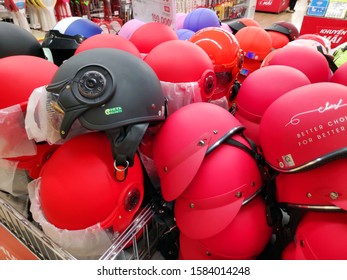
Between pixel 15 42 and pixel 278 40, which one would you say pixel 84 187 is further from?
pixel 278 40

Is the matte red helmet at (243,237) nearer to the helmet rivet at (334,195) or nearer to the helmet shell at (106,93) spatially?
the helmet rivet at (334,195)

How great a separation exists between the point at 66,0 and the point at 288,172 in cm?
269

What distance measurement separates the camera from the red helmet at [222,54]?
3.29 ft

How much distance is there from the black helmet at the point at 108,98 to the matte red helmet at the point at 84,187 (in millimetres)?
71

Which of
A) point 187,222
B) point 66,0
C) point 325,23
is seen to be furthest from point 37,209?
point 66,0

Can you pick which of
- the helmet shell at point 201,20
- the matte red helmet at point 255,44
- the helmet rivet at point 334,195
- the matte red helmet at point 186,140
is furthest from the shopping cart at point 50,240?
the helmet shell at point 201,20

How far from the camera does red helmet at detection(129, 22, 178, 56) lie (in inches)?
40.1

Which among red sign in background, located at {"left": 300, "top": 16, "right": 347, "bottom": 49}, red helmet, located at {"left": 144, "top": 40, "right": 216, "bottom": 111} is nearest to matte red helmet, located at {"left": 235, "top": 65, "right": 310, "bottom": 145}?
red helmet, located at {"left": 144, "top": 40, "right": 216, "bottom": 111}

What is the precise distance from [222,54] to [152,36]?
0.28 meters

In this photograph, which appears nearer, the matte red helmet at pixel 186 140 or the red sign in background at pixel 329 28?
the matte red helmet at pixel 186 140

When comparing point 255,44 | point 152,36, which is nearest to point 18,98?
point 152,36

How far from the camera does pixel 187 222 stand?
2.14 ft

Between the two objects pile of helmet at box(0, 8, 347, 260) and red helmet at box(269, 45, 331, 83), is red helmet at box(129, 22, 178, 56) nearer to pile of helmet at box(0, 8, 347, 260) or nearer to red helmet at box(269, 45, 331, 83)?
pile of helmet at box(0, 8, 347, 260)

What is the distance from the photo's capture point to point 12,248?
890 mm
